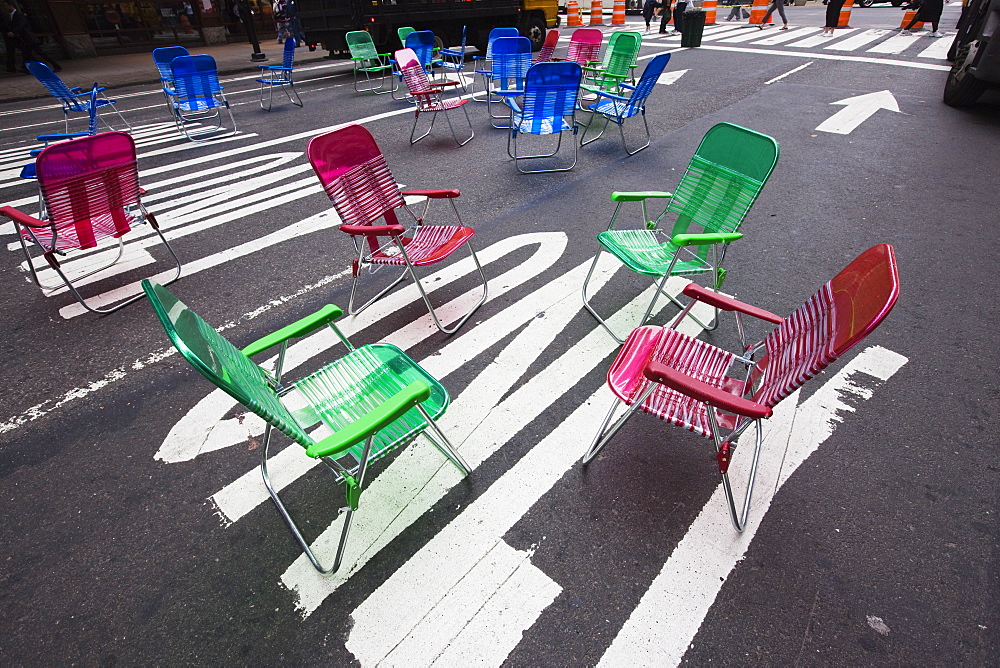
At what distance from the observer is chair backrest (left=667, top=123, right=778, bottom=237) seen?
3.39m

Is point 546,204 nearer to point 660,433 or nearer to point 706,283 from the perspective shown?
point 706,283

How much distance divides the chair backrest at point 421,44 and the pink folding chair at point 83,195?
834 cm

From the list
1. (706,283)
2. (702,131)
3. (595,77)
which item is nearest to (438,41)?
(595,77)

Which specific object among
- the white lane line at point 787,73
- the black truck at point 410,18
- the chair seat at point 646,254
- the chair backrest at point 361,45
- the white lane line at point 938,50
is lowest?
the chair seat at point 646,254

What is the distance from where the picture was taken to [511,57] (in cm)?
873

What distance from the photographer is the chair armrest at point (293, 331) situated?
7.69ft

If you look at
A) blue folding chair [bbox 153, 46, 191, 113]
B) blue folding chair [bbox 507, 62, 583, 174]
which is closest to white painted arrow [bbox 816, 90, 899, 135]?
blue folding chair [bbox 507, 62, 583, 174]

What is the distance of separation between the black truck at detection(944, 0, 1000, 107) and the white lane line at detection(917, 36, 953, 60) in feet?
13.3

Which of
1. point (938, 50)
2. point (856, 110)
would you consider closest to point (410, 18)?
point (856, 110)

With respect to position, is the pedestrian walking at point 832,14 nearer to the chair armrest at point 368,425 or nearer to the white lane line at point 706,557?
the white lane line at point 706,557

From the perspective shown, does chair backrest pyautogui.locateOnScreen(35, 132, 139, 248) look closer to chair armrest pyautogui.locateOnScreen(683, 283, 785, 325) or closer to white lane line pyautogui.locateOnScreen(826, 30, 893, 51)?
chair armrest pyautogui.locateOnScreen(683, 283, 785, 325)

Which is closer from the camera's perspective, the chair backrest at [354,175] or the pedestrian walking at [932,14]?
the chair backrest at [354,175]

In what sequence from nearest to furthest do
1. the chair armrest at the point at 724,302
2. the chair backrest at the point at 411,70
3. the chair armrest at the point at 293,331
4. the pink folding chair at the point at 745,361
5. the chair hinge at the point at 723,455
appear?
the pink folding chair at the point at 745,361, the chair hinge at the point at 723,455, the chair armrest at the point at 293,331, the chair armrest at the point at 724,302, the chair backrest at the point at 411,70

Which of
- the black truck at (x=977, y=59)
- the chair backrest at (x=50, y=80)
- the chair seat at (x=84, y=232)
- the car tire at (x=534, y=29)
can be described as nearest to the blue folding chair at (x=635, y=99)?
the black truck at (x=977, y=59)
